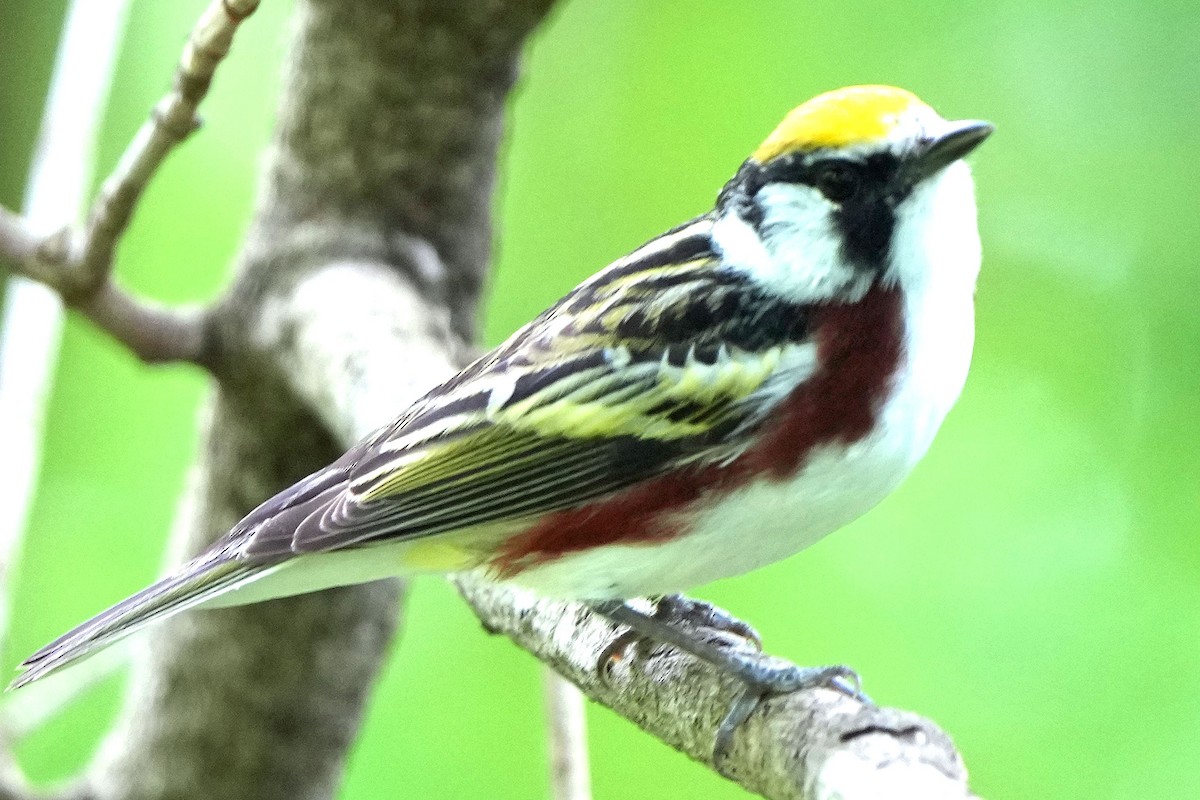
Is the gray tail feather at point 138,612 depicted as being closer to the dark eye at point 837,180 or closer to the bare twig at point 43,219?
the bare twig at point 43,219

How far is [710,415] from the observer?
1322 mm

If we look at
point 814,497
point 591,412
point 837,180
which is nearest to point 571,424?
point 591,412

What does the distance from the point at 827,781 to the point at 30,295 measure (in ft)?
5.68

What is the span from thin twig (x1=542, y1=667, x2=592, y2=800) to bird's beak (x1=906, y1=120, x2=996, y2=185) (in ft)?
2.70

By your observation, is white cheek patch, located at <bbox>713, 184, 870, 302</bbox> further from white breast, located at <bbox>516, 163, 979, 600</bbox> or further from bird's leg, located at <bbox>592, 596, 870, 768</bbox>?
bird's leg, located at <bbox>592, 596, 870, 768</bbox>

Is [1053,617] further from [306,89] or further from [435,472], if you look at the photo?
[306,89]

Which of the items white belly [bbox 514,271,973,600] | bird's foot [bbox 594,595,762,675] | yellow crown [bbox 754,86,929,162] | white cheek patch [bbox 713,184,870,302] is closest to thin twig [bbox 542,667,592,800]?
bird's foot [bbox 594,595,762,675]

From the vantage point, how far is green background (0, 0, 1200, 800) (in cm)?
234

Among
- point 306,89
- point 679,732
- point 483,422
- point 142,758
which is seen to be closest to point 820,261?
point 483,422

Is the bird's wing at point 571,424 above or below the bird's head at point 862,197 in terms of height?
below

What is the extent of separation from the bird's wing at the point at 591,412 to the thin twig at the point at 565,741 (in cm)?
44

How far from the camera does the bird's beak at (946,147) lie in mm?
1278

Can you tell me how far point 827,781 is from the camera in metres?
1.00

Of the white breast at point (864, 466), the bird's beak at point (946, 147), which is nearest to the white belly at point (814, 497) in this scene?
the white breast at point (864, 466)
